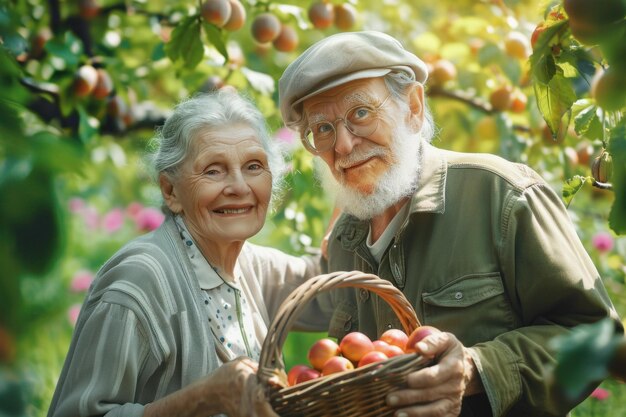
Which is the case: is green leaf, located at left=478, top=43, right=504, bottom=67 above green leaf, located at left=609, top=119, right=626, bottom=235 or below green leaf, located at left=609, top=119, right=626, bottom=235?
above

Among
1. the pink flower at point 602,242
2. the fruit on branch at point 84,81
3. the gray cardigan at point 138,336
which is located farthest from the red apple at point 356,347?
the pink flower at point 602,242

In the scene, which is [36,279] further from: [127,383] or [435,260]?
[435,260]

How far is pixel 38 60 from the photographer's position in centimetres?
388

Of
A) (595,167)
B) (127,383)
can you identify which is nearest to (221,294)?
(127,383)

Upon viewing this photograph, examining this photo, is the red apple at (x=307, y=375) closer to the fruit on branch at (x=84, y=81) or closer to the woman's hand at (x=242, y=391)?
the woman's hand at (x=242, y=391)

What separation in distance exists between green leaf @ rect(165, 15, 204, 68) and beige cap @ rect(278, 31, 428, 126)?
79 cm

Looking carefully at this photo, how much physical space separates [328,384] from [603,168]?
1.09 m

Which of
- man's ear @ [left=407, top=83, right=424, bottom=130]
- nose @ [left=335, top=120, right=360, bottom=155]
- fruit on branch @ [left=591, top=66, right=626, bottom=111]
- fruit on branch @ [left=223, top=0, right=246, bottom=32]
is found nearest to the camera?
fruit on branch @ [left=591, top=66, right=626, bottom=111]

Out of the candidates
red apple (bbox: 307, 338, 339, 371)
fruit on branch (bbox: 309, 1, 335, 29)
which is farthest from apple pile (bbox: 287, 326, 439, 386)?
fruit on branch (bbox: 309, 1, 335, 29)

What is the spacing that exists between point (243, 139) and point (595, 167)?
114 cm

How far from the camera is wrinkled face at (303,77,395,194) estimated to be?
266cm

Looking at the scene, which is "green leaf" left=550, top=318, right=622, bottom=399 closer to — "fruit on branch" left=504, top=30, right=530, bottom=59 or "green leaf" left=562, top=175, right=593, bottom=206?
"green leaf" left=562, top=175, right=593, bottom=206

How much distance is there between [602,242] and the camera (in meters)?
4.27

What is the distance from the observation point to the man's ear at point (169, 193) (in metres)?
2.69
